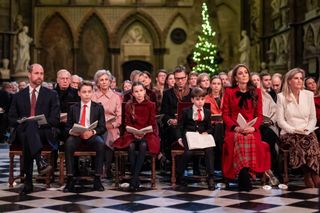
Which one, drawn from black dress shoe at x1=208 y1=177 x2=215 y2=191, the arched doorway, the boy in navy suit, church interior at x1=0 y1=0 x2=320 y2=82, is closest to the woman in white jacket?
the boy in navy suit

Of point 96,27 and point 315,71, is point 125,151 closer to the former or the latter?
point 315,71

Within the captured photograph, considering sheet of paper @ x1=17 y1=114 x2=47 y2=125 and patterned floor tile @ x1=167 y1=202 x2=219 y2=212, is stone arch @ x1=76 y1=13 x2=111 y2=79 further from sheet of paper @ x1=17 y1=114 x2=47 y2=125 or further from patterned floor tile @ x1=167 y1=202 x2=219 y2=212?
patterned floor tile @ x1=167 y1=202 x2=219 y2=212

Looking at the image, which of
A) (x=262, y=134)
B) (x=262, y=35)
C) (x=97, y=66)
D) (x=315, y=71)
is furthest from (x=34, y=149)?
(x=97, y=66)

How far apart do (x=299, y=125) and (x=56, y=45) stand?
59.9 feet

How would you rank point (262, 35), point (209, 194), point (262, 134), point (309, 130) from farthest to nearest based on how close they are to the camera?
1. point (262, 35)
2. point (262, 134)
3. point (309, 130)
4. point (209, 194)

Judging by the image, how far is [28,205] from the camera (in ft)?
19.3

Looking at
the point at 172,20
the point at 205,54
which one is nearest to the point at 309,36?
the point at 205,54

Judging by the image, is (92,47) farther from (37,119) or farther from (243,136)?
(243,136)

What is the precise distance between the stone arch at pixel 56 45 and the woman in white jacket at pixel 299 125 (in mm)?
17665

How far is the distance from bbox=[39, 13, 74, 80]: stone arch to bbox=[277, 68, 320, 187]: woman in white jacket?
17665 millimetres

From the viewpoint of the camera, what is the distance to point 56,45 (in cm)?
2408

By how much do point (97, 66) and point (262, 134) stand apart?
56.3 ft

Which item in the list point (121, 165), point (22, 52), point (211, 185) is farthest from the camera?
point (22, 52)

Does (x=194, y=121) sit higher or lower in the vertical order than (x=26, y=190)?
higher
